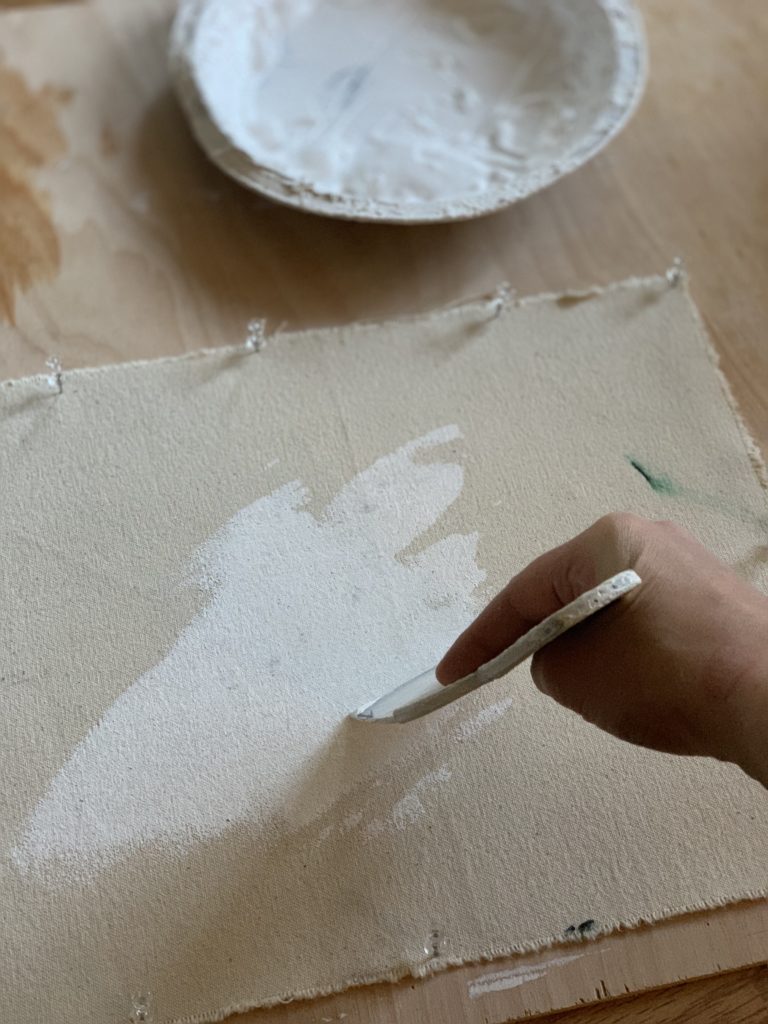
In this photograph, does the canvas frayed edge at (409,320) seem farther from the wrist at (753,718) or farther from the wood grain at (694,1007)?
the wood grain at (694,1007)

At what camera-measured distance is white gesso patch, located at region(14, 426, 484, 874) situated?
1.96ft

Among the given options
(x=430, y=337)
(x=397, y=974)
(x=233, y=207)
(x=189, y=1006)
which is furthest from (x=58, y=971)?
(x=233, y=207)

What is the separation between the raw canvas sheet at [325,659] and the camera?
0.57m

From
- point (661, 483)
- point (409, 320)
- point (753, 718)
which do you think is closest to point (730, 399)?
point (661, 483)

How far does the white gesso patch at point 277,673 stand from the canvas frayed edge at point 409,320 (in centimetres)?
14

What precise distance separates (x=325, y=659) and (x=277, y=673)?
0.04m

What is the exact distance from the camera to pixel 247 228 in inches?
33.6

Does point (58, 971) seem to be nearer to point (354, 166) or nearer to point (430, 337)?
point (430, 337)

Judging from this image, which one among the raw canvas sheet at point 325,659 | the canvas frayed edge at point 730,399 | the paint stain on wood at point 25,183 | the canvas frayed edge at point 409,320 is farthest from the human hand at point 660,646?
the paint stain on wood at point 25,183

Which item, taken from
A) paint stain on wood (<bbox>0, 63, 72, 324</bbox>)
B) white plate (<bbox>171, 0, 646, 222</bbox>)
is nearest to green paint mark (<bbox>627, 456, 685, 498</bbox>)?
white plate (<bbox>171, 0, 646, 222</bbox>)

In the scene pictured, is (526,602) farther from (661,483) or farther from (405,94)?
(405,94)

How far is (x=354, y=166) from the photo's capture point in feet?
2.78

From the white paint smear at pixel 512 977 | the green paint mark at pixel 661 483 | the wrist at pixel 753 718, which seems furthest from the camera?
the green paint mark at pixel 661 483

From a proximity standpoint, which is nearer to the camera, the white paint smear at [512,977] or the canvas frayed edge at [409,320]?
the white paint smear at [512,977]
